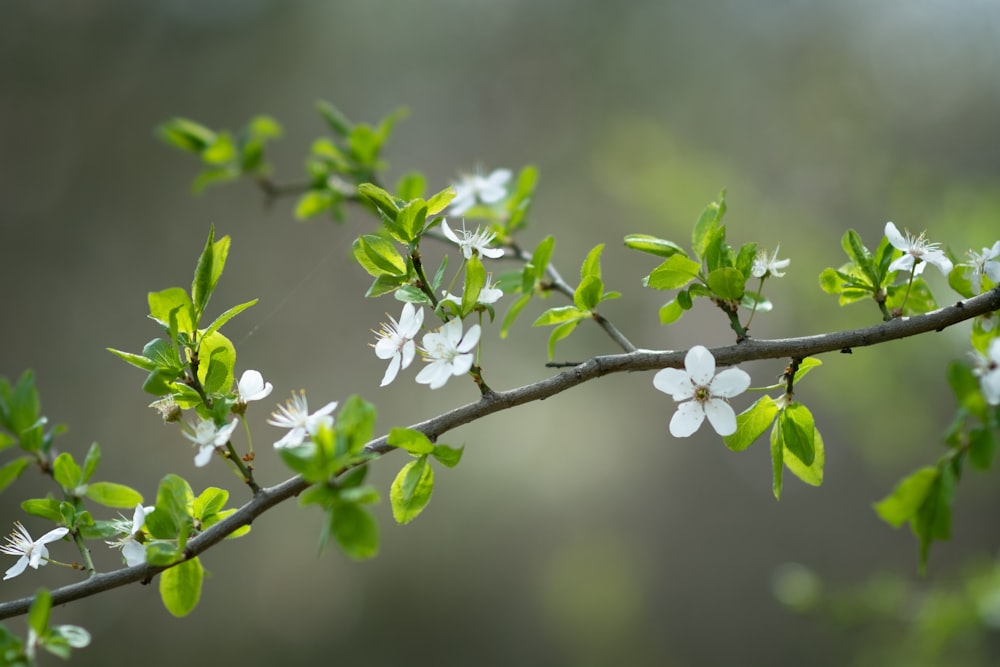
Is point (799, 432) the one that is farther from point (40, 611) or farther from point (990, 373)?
point (40, 611)

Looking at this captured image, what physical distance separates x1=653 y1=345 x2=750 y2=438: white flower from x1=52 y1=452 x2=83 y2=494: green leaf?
18.8 inches

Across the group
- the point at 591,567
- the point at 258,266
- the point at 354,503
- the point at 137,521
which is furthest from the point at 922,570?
the point at 258,266

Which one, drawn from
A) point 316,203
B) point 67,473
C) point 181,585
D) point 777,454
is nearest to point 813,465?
point 777,454

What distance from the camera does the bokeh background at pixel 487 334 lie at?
120 inches

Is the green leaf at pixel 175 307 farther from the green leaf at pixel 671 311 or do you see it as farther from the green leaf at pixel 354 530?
the green leaf at pixel 671 311

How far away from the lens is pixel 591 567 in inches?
126

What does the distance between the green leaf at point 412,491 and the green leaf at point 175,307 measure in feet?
0.68

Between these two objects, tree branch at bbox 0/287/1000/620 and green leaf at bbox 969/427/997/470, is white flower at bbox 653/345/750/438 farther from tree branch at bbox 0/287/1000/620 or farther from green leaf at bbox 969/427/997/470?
green leaf at bbox 969/427/997/470

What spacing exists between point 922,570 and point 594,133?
3.11m

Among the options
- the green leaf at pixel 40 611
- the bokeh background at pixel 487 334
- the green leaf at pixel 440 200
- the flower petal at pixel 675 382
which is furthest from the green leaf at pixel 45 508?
the bokeh background at pixel 487 334

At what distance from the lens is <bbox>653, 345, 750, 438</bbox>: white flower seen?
0.58 meters

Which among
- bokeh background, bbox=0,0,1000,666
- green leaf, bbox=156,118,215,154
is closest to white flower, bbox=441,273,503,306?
green leaf, bbox=156,118,215,154

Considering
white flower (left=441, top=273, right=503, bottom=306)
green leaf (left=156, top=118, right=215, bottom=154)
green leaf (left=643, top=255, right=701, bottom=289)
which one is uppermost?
green leaf (left=156, top=118, right=215, bottom=154)

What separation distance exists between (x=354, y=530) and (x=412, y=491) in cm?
12
